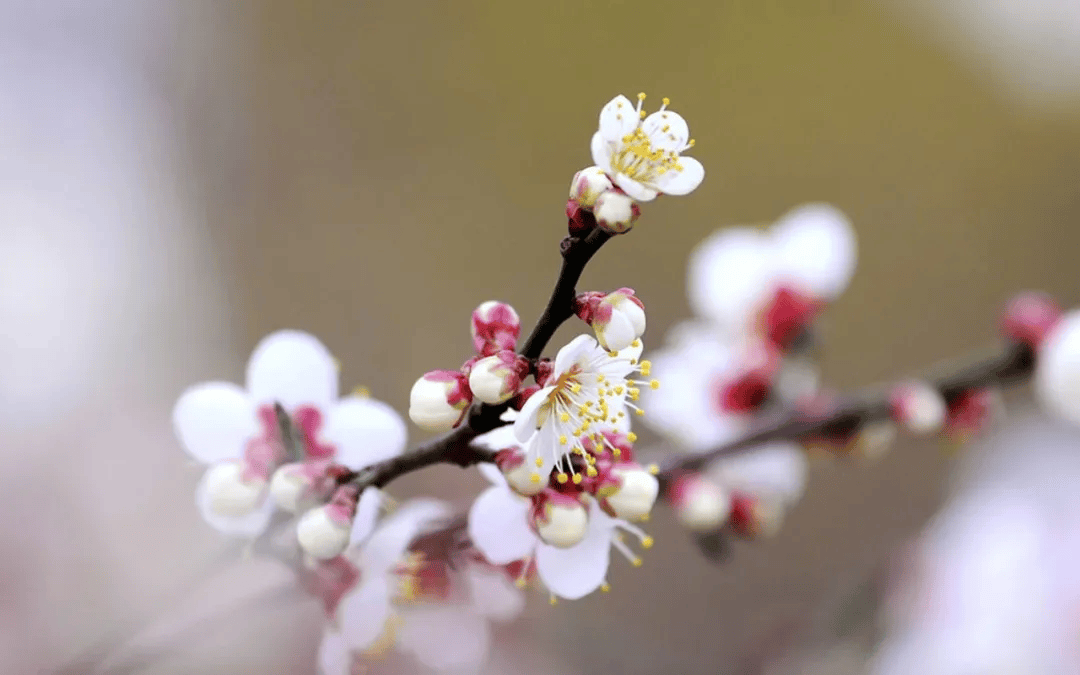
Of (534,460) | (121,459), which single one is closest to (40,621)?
(121,459)

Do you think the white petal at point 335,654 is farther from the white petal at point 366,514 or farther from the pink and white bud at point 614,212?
the pink and white bud at point 614,212

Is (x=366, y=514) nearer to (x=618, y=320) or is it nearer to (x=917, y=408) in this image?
(x=618, y=320)

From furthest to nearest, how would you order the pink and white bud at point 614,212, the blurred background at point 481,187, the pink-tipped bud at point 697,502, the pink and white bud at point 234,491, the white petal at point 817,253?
the blurred background at point 481,187 < the white petal at point 817,253 < the pink-tipped bud at point 697,502 < the pink and white bud at point 234,491 < the pink and white bud at point 614,212

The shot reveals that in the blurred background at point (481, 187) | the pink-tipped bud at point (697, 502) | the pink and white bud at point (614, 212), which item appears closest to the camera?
the pink and white bud at point (614, 212)

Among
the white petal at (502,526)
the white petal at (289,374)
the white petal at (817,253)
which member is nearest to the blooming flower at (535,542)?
the white petal at (502,526)

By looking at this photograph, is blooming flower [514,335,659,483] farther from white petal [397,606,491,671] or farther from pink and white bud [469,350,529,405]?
white petal [397,606,491,671]

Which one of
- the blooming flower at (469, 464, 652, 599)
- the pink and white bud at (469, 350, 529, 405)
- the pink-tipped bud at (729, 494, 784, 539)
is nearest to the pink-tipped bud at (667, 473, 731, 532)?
the pink-tipped bud at (729, 494, 784, 539)

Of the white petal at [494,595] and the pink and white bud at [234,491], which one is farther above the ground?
the pink and white bud at [234,491]
